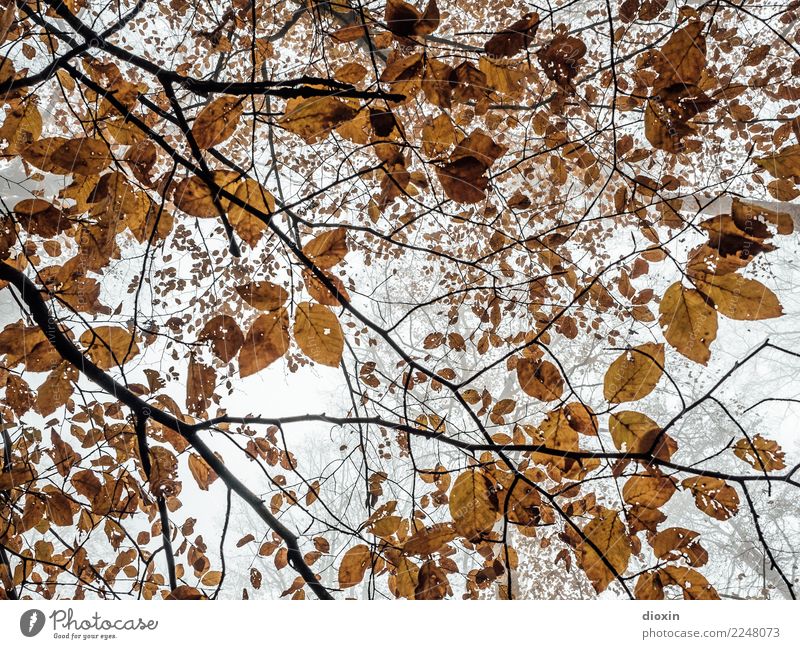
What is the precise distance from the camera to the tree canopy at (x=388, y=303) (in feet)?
1.80

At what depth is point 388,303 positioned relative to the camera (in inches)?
25.1

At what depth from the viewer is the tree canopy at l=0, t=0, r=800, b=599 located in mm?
548

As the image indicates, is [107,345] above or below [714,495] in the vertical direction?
above

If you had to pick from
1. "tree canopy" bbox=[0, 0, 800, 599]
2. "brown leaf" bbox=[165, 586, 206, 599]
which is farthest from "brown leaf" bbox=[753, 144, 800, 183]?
"brown leaf" bbox=[165, 586, 206, 599]

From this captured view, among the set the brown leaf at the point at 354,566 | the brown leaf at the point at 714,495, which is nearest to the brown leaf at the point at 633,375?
the brown leaf at the point at 714,495

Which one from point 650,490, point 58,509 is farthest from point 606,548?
point 58,509

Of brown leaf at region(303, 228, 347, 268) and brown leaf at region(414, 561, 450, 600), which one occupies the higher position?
brown leaf at region(303, 228, 347, 268)

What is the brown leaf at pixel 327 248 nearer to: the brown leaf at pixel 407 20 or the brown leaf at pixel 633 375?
the brown leaf at pixel 407 20

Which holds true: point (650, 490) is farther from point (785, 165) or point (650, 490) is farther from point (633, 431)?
point (785, 165)

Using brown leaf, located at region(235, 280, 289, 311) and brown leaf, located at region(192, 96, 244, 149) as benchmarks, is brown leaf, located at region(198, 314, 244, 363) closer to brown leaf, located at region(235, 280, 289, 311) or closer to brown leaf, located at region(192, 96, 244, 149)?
brown leaf, located at region(235, 280, 289, 311)

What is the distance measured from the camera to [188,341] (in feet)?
2.01
